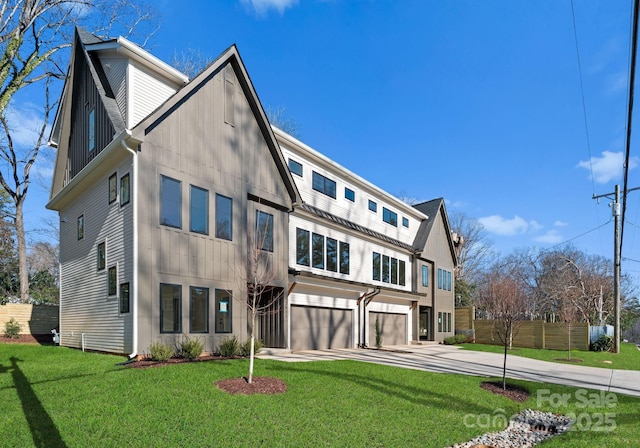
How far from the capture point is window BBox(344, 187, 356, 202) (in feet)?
70.2

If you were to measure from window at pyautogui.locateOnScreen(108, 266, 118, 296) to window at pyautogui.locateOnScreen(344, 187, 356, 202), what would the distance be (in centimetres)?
1192

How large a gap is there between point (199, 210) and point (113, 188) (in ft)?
8.50

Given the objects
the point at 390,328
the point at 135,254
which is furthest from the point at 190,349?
the point at 390,328

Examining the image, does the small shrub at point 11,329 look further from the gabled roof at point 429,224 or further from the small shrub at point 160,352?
the gabled roof at point 429,224

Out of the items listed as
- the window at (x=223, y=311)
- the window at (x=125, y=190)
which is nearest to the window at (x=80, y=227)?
the window at (x=125, y=190)

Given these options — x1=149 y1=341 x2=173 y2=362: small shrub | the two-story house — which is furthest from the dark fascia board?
x1=149 y1=341 x2=173 y2=362: small shrub

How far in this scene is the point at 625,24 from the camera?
7.00 meters

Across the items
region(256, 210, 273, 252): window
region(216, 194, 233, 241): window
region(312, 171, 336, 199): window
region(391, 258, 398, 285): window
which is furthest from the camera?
region(391, 258, 398, 285): window

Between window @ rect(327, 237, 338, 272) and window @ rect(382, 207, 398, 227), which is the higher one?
window @ rect(382, 207, 398, 227)

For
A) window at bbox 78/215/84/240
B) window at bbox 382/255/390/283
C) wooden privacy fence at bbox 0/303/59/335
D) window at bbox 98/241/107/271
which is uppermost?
window at bbox 78/215/84/240

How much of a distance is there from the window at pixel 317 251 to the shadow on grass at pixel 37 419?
11334 millimetres

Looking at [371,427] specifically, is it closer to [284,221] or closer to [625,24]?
[625,24]

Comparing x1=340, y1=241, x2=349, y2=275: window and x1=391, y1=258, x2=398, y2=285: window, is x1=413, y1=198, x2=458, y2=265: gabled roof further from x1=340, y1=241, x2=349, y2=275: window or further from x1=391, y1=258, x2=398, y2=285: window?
x1=340, y1=241, x2=349, y2=275: window

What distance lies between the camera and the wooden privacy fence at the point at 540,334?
2581 cm
